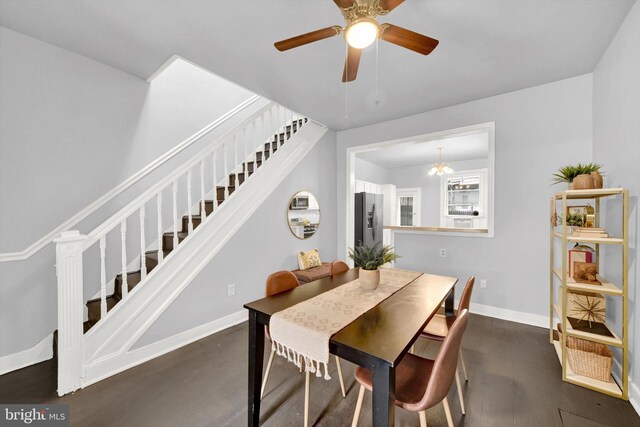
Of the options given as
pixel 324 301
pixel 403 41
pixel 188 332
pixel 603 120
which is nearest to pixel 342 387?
pixel 324 301

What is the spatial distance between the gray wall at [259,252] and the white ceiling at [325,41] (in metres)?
1.34

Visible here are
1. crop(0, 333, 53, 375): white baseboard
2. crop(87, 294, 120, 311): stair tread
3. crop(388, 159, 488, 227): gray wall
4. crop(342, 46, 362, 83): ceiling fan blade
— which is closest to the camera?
crop(342, 46, 362, 83): ceiling fan blade

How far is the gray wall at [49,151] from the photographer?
83.7 inches

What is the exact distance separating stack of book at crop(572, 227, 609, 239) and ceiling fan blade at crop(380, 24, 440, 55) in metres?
1.85

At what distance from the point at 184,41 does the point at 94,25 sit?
2.19 ft

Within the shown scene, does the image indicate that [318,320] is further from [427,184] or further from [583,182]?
[427,184]

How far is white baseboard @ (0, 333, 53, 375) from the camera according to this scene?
2.08 meters

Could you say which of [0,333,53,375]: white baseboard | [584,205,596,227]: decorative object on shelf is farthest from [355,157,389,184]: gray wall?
[0,333,53,375]: white baseboard

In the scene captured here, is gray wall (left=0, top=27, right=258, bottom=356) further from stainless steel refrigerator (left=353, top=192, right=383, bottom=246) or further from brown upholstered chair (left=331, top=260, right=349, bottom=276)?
stainless steel refrigerator (left=353, top=192, right=383, bottom=246)

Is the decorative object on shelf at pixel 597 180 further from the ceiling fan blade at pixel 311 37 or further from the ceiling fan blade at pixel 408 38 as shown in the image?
the ceiling fan blade at pixel 311 37

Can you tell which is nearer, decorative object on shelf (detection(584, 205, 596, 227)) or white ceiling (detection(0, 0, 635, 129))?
white ceiling (detection(0, 0, 635, 129))

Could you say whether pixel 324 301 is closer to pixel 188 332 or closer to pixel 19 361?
pixel 188 332

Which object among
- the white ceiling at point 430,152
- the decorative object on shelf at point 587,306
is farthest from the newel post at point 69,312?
the white ceiling at point 430,152

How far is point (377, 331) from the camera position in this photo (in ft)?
4.15
